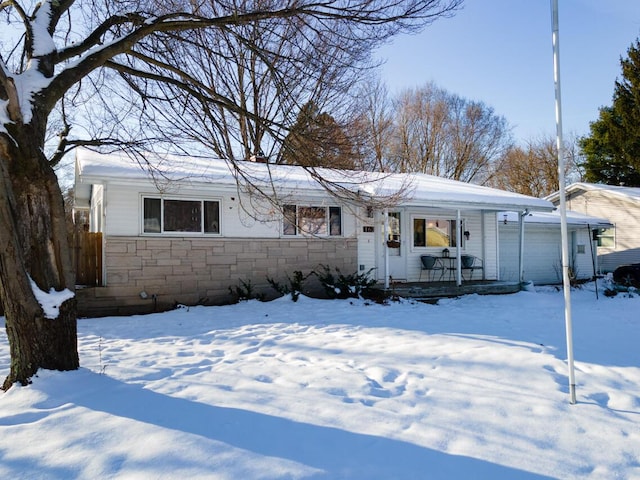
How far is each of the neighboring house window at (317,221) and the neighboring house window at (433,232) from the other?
8.18ft

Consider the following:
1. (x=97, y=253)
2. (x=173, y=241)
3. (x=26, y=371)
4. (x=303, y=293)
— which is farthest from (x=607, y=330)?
(x=97, y=253)

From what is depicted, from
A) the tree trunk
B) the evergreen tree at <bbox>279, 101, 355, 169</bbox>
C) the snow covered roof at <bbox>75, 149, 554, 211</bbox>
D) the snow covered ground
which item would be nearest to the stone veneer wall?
the snow covered roof at <bbox>75, 149, 554, 211</bbox>

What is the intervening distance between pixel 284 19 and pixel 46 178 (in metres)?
3.37

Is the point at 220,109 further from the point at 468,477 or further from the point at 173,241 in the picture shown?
the point at 468,477

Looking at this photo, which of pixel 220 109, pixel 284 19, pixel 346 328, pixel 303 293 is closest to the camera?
pixel 284 19

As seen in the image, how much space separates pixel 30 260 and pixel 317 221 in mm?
7773

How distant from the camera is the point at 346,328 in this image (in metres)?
7.39

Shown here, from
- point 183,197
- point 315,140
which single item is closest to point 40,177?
point 315,140

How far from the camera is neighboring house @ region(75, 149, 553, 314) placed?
916cm

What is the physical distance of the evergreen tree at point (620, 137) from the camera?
953 inches

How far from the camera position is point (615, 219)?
18812 millimetres

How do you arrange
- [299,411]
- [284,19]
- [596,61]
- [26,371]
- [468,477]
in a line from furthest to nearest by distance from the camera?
[596,61]
[284,19]
[26,371]
[299,411]
[468,477]

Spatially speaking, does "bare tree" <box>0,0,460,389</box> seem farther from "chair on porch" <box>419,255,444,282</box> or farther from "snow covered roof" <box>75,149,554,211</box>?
"chair on porch" <box>419,255,444,282</box>

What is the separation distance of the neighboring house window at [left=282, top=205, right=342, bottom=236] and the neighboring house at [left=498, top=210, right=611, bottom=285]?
644 centimetres
